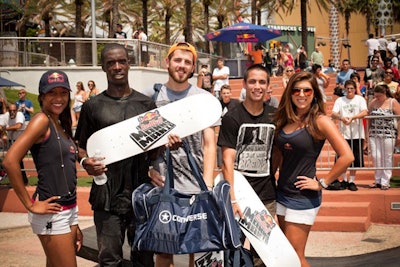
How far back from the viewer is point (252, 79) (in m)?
4.46

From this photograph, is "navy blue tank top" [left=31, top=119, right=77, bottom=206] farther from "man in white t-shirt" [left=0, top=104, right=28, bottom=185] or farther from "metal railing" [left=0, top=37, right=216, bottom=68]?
"metal railing" [left=0, top=37, right=216, bottom=68]

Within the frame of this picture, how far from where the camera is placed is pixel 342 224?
27.1ft

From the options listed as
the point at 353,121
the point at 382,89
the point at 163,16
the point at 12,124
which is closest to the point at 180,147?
the point at 353,121

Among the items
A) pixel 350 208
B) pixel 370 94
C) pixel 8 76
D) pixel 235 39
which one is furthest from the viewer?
pixel 235 39

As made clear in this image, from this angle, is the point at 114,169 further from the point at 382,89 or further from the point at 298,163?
the point at 382,89

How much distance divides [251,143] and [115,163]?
3.45 feet

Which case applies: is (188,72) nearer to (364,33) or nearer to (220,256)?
(220,256)

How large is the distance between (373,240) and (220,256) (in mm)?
3931

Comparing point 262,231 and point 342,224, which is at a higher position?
point 262,231

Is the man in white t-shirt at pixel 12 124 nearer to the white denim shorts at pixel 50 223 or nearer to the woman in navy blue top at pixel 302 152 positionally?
the white denim shorts at pixel 50 223

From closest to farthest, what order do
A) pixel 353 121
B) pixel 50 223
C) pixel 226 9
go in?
pixel 50 223 → pixel 353 121 → pixel 226 9

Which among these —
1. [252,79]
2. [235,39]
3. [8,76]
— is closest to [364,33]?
[235,39]

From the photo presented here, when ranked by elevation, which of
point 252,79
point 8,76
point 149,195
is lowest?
point 149,195

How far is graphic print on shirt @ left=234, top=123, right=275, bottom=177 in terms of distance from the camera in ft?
14.5
